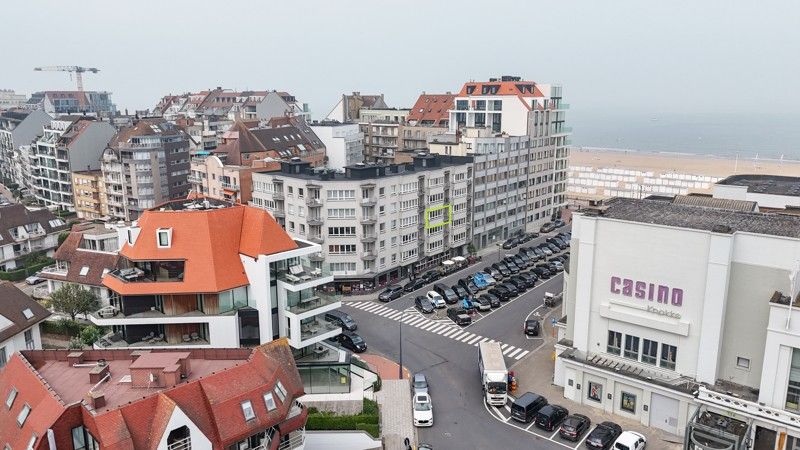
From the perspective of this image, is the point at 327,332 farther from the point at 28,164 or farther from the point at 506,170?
the point at 28,164

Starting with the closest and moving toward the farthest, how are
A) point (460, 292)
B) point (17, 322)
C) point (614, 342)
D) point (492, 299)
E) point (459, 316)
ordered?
1. point (614, 342)
2. point (17, 322)
3. point (459, 316)
4. point (492, 299)
5. point (460, 292)

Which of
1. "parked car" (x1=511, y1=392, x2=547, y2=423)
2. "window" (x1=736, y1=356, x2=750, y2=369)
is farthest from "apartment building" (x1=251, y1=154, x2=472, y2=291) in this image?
"window" (x1=736, y1=356, x2=750, y2=369)

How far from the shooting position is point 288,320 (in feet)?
158

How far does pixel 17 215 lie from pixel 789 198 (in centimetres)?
10125

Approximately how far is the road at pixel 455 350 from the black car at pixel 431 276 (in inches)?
75.2

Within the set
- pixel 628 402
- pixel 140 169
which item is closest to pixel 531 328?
pixel 628 402

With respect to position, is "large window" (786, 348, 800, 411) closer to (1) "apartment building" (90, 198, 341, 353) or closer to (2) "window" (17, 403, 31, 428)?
(1) "apartment building" (90, 198, 341, 353)

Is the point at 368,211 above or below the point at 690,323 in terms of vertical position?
above

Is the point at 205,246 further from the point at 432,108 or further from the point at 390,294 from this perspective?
the point at 432,108

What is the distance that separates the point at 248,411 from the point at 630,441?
87.5 feet

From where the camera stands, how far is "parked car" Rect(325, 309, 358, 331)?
61469mm

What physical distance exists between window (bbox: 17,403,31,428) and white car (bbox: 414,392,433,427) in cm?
2606

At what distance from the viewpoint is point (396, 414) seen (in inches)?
1810

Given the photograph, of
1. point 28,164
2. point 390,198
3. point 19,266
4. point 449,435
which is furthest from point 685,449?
point 28,164
